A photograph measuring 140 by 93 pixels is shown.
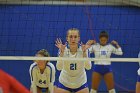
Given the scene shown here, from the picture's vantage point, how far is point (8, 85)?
5.51 feet

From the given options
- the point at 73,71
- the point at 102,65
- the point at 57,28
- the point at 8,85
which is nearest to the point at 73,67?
the point at 73,71

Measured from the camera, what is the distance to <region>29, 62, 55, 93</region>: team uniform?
13.5 ft

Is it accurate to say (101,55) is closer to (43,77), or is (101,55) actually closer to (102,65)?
(102,65)

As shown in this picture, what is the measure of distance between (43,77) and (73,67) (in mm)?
565

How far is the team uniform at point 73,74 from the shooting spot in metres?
3.69

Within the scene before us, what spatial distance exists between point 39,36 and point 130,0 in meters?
1.66

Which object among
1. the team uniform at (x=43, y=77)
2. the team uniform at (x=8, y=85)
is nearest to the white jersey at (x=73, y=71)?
the team uniform at (x=43, y=77)

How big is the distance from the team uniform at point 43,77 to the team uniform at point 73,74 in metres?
0.35

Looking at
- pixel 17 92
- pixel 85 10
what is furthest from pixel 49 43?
pixel 17 92

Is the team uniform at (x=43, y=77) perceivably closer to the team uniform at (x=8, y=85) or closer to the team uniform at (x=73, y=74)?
the team uniform at (x=73, y=74)

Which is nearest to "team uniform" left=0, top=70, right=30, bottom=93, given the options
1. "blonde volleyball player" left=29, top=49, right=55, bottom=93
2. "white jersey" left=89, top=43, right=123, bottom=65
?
"blonde volleyball player" left=29, top=49, right=55, bottom=93

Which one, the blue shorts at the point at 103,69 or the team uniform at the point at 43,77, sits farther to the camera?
the blue shorts at the point at 103,69

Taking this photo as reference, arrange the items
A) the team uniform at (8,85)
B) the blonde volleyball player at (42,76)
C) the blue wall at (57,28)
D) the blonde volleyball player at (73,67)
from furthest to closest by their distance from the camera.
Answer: the blue wall at (57,28), the blonde volleyball player at (42,76), the blonde volleyball player at (73,67), the team uniform at (8,85)

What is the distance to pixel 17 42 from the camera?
595cm
